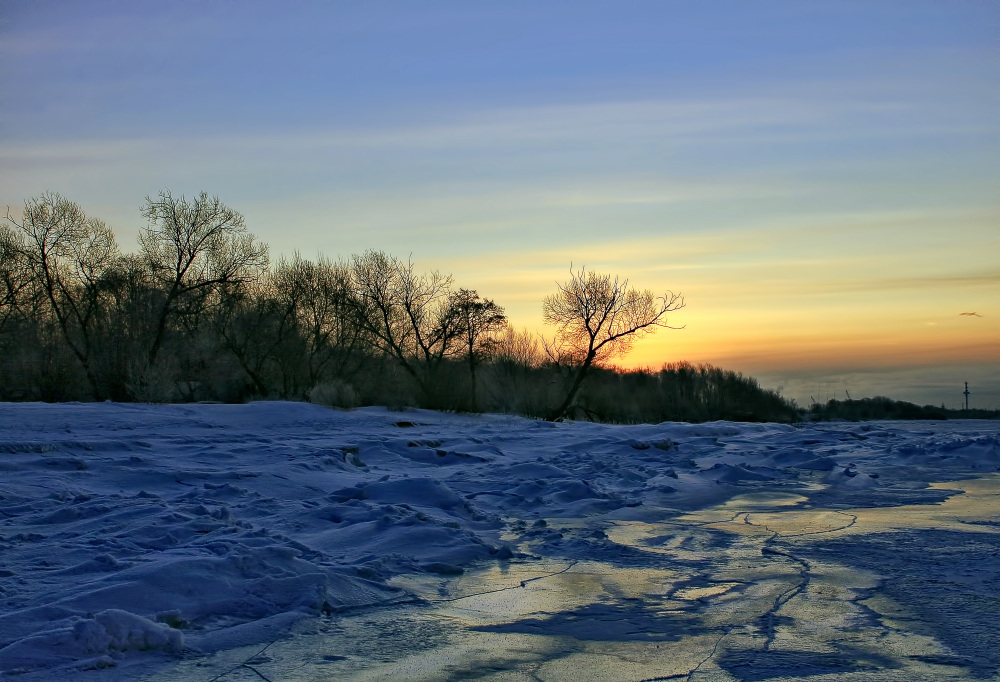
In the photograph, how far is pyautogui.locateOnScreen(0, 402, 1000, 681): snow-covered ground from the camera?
3725 mm

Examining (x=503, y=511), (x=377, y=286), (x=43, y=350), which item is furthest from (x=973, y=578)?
(x=43, y=350)

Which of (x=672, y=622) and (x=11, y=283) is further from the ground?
(x=11, y=283)

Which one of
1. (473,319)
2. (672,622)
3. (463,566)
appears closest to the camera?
(672,622)

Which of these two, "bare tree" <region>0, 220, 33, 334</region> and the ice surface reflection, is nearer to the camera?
the ice surface reflection

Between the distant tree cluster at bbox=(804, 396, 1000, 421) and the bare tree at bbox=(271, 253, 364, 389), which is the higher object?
the bare tree at bbox=(271, 253, 364, 389)

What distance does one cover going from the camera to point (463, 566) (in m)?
5.82

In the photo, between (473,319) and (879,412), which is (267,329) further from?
(879,412)

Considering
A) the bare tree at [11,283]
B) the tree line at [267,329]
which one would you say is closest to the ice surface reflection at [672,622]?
the tree line at [267,329]

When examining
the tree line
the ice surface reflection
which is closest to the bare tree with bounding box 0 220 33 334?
the tree line

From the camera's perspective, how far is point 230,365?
30.2 meters

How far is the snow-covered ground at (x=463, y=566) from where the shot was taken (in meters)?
3.72

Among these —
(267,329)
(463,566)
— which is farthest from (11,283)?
(463,566)

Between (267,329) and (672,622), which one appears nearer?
(672,622)

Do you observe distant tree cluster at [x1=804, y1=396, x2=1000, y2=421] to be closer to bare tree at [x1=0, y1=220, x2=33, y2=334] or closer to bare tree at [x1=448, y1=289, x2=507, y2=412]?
bare tree at [x1=448, y1=289, x2=507, y2=412]
